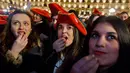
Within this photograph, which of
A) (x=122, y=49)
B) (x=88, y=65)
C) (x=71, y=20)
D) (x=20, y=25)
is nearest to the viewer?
(x=88, y=65)

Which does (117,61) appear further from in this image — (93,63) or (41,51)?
(41,51)

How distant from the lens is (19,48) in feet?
7.82

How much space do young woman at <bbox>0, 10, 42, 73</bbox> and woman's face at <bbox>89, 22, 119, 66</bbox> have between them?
0.94 meters

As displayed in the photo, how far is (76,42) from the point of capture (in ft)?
8.63

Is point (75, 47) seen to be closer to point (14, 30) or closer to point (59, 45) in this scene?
point (59, 45)

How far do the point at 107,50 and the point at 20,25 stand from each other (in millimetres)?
1311

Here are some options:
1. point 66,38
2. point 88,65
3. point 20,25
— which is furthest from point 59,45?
point 88,65

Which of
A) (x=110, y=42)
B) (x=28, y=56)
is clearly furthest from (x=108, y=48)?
(x=28, y=56)

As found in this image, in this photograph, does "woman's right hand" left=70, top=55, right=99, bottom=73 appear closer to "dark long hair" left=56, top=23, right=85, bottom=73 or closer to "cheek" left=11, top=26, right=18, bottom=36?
"dark long hair" left=56, top=23, right=85, bottom=73

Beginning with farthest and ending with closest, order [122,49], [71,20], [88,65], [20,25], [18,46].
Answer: [20,25] → [71,20] → [18,46] → [122,49] → [88,65]

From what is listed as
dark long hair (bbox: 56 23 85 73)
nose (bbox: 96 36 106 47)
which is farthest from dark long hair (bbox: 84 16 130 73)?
dark long hair (bbox: 56 23 85 73)

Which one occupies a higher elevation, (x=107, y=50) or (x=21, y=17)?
(x=107, y=50)

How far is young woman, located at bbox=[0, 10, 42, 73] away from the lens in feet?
7.91

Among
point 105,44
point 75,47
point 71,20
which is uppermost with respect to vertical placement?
point 105,44
